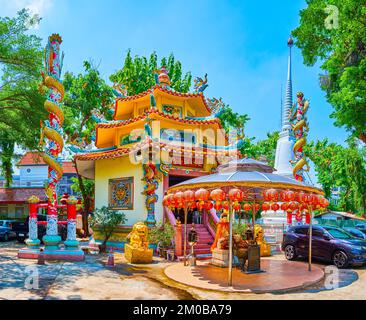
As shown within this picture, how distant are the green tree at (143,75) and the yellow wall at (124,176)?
10110 millimetres

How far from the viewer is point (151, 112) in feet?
53.1

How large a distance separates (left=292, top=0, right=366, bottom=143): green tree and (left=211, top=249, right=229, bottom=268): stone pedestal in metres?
8.14

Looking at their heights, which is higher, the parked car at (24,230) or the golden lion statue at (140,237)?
the golden lion statue at (140,237)

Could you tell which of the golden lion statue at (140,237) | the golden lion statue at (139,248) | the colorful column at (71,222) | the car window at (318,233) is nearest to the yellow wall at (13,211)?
the colorful column at (71,222)

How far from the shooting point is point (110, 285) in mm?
8680

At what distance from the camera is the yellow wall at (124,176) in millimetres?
15883

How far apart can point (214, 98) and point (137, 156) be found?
21.6 feet

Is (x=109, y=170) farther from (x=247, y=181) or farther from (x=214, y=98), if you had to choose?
(x=247, y=181)

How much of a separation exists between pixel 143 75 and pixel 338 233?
65.8 feet

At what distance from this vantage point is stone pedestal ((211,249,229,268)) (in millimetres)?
11602

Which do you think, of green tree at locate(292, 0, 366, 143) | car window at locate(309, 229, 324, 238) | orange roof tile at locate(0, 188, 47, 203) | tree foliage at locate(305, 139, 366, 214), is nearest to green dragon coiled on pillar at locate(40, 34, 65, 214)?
car window at locate(309, 229, 324, 238)

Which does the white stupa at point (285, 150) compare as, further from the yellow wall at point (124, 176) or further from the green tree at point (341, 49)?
the yellow wall at point (124, 176)

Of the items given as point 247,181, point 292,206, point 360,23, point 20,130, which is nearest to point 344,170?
point 360,23

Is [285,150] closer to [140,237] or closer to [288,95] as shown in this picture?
[288,95]
